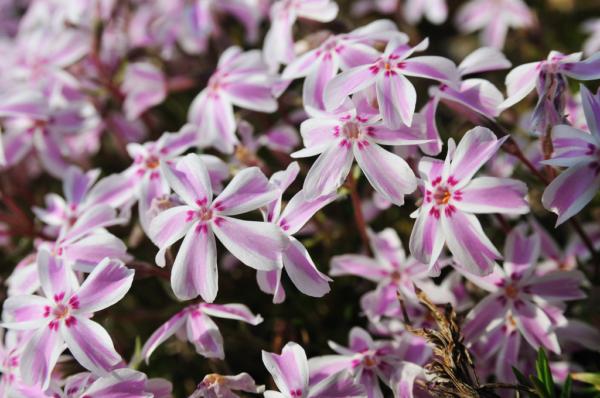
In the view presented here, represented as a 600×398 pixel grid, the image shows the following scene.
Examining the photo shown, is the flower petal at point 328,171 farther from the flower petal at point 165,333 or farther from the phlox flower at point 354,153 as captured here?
the flower petal at point 165,333

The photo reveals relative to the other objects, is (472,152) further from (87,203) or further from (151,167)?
(87,203)

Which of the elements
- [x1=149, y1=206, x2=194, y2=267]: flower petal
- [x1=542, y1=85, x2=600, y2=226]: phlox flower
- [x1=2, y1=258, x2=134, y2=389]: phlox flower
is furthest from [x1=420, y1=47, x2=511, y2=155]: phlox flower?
[x1=2, y1=258, x2=134, y2=389]: phlox flower

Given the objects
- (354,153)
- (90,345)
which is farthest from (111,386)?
(354,153)

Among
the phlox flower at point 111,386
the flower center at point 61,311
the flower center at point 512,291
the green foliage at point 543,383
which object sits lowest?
the phlox flower at point 111,386

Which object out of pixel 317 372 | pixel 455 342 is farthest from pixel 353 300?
pixel 455 342

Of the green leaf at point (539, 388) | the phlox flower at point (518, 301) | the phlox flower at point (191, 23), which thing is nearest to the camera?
the green leaf at point (539, 388)

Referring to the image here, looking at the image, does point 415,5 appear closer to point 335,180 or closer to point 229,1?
point 229,1

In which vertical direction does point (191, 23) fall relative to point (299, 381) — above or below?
above

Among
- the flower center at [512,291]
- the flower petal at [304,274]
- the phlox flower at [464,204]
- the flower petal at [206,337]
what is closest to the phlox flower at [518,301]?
the flower center at [512,291]
